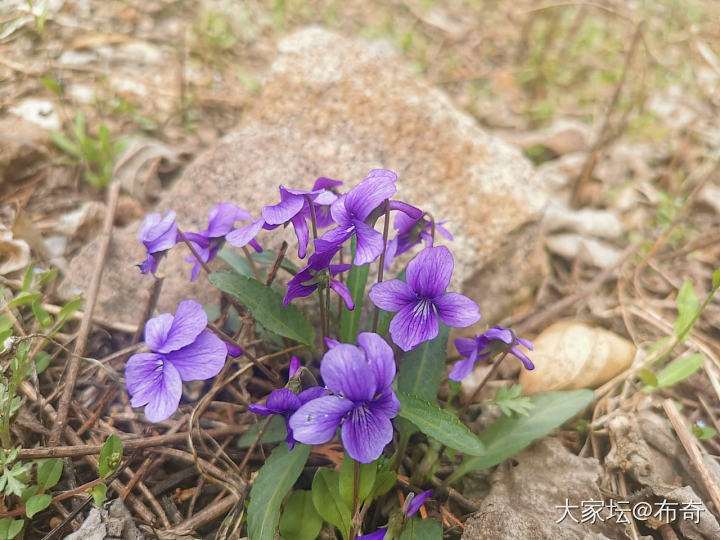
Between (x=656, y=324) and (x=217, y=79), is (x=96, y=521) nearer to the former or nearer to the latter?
(x=656, y=324)

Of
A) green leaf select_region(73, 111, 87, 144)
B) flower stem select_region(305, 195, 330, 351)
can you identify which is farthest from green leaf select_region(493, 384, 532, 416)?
green leaf select_region(73, 111, 87, 144)

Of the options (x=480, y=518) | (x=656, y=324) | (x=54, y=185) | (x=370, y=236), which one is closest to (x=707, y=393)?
(x=656, y=324)

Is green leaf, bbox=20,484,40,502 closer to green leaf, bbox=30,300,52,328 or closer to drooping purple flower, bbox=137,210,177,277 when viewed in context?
green leaf, bbox=30,300,52,328

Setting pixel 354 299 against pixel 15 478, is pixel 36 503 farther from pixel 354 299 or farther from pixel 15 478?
pixel 354 299

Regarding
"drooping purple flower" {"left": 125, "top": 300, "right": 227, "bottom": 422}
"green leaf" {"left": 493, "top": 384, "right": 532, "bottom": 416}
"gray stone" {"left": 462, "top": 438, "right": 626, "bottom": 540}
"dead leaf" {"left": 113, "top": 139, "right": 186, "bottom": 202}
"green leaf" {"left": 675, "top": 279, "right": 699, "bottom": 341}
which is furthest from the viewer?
"dead leaf" {"left": 113, "top": 139, "right": 186, "bottom": 202}

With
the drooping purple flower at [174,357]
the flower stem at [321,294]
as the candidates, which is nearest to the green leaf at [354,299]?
the flower stem at [321,294]

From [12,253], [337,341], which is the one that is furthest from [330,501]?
[12,253]
